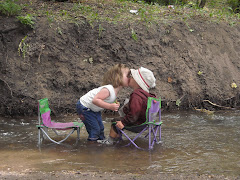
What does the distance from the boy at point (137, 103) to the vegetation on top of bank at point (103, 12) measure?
4006 mm

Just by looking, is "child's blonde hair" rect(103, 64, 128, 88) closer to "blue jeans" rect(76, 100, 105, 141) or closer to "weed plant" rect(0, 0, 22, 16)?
"blue jeans" rect(76, 100, 105, 141)

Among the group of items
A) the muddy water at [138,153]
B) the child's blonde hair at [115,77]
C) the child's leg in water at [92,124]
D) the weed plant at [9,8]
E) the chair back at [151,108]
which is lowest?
the muddy water at [138,153]

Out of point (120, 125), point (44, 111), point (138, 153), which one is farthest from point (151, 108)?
point (44, 111)

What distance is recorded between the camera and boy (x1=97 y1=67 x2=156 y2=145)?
18.1 feet

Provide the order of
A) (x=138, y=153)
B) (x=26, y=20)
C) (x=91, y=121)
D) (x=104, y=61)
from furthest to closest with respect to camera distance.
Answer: (x=104, y=61)
(x=26, y=20)
(x=91, y=121)
(x=138, y=153)

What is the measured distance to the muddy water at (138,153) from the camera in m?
4.41

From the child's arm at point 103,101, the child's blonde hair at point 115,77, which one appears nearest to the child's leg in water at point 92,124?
the child's arm at point 103,101

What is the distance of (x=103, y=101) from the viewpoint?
5.49 meters

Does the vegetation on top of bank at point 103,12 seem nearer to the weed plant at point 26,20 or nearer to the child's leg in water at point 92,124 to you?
the weed plant at point 26,20

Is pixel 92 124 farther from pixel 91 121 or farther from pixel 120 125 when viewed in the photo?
pixel 120 125

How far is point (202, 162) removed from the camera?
184 inches

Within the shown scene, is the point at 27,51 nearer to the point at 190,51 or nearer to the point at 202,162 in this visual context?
the point at 190,51

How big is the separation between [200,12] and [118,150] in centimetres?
734

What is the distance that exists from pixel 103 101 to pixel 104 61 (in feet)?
11.7
